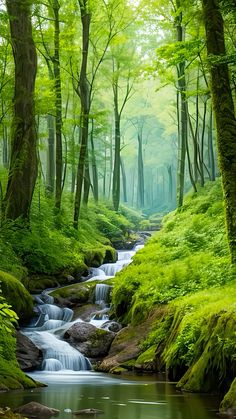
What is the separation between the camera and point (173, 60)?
1234 cm

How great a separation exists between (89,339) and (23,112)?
8.05 meters

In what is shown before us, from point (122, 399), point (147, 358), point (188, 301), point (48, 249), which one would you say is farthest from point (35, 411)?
point (48, 249)

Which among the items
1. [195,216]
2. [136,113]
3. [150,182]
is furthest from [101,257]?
[150,182]

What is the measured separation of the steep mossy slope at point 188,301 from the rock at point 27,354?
2.15 meters

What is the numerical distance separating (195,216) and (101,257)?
4.72 m

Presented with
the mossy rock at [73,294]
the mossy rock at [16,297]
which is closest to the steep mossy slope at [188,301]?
the mossy rock at [73,294]

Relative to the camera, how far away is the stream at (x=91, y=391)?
6734 millimetres

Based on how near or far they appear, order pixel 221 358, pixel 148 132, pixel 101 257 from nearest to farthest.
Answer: pixel 221 358
pixel 101 257
pixel 148 132

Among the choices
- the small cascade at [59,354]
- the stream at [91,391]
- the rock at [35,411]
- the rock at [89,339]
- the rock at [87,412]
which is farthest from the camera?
the rock at [89,339]

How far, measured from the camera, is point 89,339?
12.2 meters

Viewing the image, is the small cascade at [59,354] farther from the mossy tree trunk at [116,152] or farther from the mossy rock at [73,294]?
the mossy tree trunk at [116,152]

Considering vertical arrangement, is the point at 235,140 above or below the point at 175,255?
above

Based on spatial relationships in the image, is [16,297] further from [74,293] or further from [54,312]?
[74,293]

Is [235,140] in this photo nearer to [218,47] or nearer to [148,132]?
[218,47]
